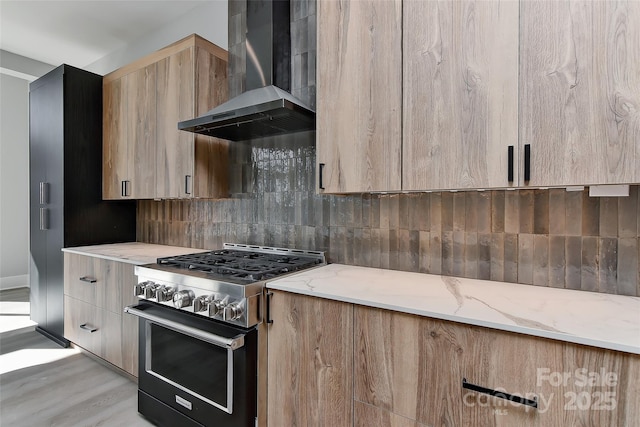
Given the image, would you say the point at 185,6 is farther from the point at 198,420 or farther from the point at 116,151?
the point at 198,420

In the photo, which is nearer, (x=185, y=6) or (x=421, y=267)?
(x=421, y=267)

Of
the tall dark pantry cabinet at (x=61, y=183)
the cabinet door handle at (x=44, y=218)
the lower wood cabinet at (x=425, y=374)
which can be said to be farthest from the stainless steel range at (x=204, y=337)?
the cabinet door handle at (x=44, y=218)

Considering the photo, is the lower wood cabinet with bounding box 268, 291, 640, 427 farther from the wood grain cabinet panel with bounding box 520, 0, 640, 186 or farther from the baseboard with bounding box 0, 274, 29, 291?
the baseboard with bounding box 0, 274, 29, 291

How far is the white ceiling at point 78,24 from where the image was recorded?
2.89m

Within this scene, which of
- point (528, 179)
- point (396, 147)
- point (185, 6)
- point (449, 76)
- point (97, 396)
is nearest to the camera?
point (528, 179)

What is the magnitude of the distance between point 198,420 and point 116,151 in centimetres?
242

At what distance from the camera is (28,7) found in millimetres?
2953

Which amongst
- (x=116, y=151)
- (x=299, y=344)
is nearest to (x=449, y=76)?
(x=299, y=344)

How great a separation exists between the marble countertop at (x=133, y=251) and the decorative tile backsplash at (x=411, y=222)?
202 mm

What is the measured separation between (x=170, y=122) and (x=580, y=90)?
2.49 metres

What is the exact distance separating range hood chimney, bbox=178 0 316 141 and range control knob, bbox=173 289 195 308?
996 millimetres

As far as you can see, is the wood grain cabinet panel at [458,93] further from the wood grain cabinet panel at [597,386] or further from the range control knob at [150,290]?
the range control knob at [150,290]

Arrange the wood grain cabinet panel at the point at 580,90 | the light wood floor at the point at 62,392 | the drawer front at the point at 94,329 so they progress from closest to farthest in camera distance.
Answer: the wood grain cabinet panel at the point at 580,90 → the light wood floor at the point at 62,392 → the drawer front at the point at 94,329

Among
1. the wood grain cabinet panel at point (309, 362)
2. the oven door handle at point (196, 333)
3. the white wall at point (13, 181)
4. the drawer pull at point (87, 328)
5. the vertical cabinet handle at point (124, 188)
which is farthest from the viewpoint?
the white wall at point (13, 181)
